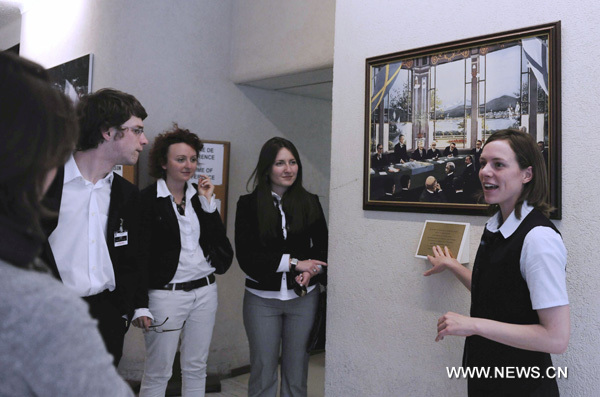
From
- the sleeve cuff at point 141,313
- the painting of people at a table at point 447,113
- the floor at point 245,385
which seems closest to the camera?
the painting of people at a table at point 447,113

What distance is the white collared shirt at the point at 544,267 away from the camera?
1.40 metres

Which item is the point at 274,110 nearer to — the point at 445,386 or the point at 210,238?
the point at 210,238

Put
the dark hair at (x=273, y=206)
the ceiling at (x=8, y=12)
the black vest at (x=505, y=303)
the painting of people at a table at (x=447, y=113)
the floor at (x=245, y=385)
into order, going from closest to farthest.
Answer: the black vest at (x=505, y=303)
the painting of people at a table at (x=447, y=113)
the dark hair at (x=273, y=206)
the floor at (x=245, y=385)
the ceiling at (x=8, y=12)

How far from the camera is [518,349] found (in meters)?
1.56

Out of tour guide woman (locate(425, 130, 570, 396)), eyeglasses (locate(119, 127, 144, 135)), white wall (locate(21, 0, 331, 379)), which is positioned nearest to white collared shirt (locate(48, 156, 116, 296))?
eyeglasses (locate(119, 127, 144, 135))

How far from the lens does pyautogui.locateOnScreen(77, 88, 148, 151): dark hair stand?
2.16 metres

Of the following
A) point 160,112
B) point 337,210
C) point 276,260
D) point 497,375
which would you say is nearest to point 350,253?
point 337,210

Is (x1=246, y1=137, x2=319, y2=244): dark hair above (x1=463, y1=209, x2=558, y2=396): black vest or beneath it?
above

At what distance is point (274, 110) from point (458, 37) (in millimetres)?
2430

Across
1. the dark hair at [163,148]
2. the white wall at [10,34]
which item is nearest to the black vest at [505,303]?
the dark hair at [163,148]

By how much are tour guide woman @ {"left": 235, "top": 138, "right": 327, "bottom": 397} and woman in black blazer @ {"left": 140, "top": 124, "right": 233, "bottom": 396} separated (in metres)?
0.21

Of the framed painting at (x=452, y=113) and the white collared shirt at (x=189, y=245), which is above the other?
the framed painting at (x=452, y=113)

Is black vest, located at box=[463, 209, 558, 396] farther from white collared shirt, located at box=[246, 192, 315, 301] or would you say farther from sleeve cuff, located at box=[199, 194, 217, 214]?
sleeve cuff, located at box=[199, 194, 217, 214]

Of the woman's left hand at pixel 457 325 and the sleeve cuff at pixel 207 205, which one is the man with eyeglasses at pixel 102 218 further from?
the woman's left hand at pixel 457 325
